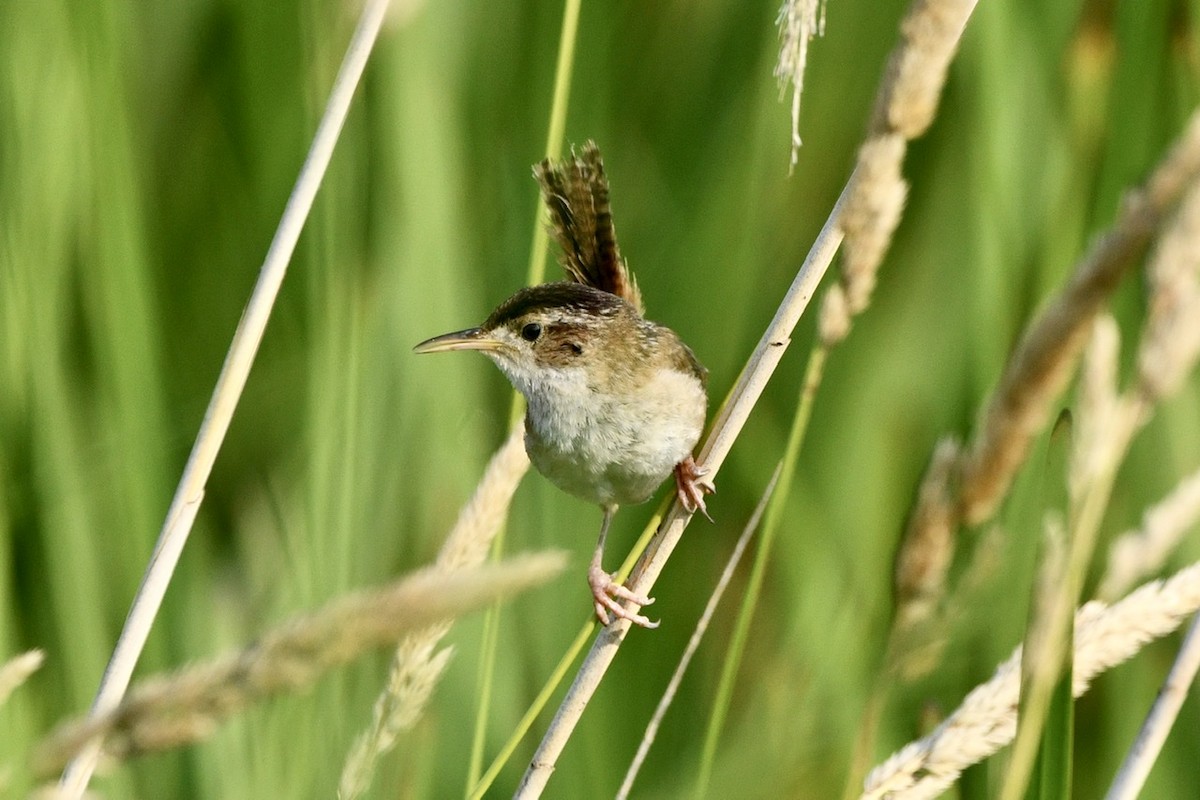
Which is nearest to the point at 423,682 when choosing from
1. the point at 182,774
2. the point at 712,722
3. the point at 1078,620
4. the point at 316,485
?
the point at 712,722

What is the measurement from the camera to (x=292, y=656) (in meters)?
0.76

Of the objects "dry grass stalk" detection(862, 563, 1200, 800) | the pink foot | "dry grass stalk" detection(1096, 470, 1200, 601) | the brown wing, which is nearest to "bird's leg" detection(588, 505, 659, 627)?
the pink foot

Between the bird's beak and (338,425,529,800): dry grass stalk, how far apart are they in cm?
55

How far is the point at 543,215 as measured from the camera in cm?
191

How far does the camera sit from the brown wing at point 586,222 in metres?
2.21

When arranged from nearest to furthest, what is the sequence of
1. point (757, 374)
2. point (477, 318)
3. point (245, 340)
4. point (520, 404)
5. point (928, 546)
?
point (928, 546)
point (245, 340)
point (757, 374)
point (520, 404)
point (477, 318)

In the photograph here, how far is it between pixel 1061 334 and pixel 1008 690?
0.47 meters

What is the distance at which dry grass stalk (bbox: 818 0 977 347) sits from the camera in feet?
4.09

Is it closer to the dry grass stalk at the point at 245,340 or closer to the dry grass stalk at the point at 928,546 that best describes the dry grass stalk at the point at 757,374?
the dry grass stalk at the point at 928,546

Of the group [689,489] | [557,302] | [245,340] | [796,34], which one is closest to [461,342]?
[557,302]

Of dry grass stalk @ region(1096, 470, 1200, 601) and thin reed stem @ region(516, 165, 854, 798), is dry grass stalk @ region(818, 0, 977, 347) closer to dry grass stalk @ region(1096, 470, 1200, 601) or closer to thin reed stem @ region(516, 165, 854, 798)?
thin reed stem @ region(516, 165, 854, 798)

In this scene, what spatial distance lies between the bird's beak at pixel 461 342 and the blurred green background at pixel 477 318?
61 mm

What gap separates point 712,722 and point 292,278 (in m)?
1.27

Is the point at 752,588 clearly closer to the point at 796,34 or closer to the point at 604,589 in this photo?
the point at 796,34
